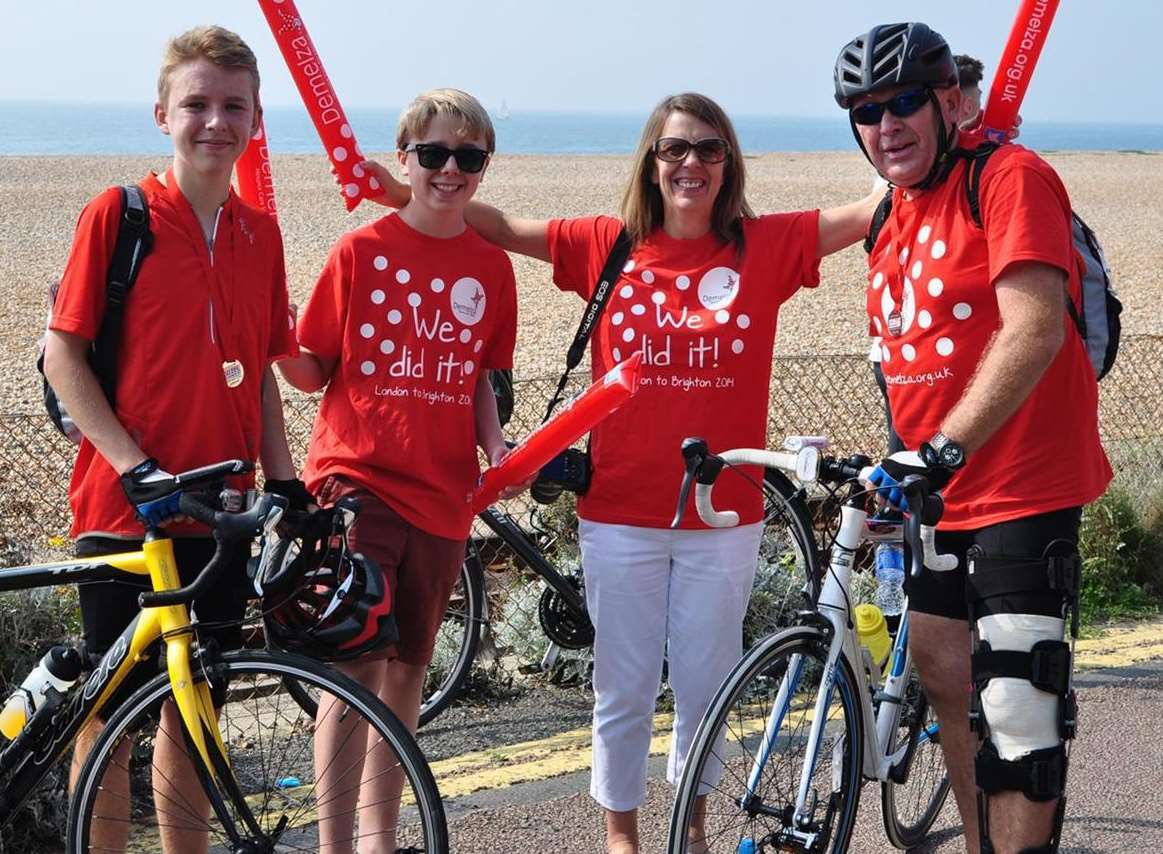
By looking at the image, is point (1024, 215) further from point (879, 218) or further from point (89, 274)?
point (89, 274)

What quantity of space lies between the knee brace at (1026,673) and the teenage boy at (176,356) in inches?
66.1

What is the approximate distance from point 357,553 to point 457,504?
0.42 m

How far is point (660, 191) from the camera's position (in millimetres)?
4109

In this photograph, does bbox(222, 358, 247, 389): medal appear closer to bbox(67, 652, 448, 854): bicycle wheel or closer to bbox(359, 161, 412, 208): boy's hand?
bbox(67, 652, 448, 854): bicycle wheel

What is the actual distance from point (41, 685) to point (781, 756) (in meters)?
1.76

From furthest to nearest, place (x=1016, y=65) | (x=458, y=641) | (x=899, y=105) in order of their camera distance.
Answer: (x=458, y=641) → (x=1016, y=65) → (x=899, y=105)

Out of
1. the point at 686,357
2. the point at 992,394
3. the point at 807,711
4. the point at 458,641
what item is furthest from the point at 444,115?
the point at 458,641

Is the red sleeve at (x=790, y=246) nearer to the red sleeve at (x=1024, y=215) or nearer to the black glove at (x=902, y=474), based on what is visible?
the red sleeve at (x=1024, y=215)

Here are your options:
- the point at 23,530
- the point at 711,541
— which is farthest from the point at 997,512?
the point at 23,530

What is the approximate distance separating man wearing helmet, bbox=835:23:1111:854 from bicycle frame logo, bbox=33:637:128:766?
5.87 feet

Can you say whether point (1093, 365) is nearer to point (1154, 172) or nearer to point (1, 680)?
point (1, 680)

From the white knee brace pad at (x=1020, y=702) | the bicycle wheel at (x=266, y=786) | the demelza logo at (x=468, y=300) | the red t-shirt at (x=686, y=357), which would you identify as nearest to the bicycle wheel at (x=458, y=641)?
the bicycle wheel at (x=266, y=786)

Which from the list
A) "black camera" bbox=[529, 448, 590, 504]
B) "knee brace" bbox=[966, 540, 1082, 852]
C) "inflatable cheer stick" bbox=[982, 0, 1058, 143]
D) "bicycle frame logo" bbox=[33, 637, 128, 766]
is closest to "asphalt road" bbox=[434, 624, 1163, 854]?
"knee brace" bbox=[966, 540, 1082, 852]

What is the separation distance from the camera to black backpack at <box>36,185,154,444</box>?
3330mm
